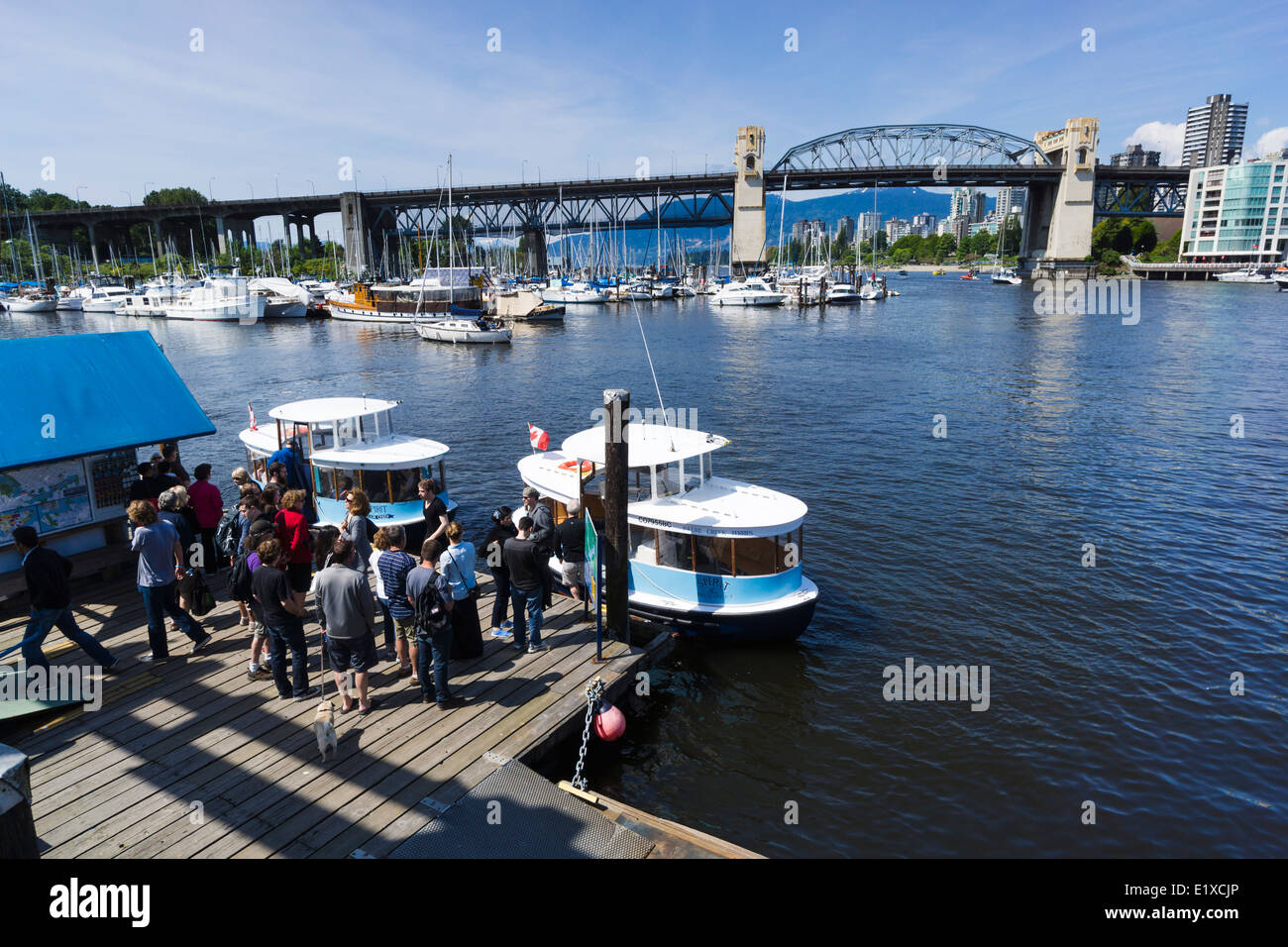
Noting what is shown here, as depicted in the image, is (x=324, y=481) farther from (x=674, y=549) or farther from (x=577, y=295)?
(x=577, y=295)

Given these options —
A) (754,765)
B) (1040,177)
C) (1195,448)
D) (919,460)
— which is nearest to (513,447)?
(919,460)

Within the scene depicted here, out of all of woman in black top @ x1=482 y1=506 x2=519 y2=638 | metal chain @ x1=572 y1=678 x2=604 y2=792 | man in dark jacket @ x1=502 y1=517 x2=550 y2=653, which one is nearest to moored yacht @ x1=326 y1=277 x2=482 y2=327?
woman in black top @ x1=482 y1=506 x2=519 y2=638

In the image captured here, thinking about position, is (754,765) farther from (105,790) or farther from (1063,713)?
(105,790)

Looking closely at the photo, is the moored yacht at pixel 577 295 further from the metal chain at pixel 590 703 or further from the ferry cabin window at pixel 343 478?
the metal chain at pixel 590 703

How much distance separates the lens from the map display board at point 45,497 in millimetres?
11094

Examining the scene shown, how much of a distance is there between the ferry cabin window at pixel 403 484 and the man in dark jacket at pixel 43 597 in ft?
24.6

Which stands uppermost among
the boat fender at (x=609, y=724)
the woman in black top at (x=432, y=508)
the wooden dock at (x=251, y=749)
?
the woman in black top at (x=432, y=508)

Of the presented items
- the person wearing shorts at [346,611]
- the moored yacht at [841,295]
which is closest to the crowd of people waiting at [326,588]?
the person wearing shorts at [346,611]

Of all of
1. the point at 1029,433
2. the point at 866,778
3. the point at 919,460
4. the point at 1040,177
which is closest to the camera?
the point at 866,778

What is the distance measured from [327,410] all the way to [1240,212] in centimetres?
20671

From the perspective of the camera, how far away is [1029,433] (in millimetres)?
30625

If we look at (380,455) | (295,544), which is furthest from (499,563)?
(380,455)

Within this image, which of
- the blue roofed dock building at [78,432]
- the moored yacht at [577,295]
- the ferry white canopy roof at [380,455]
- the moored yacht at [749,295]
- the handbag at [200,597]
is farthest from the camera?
the moored yacht at [577,295]
